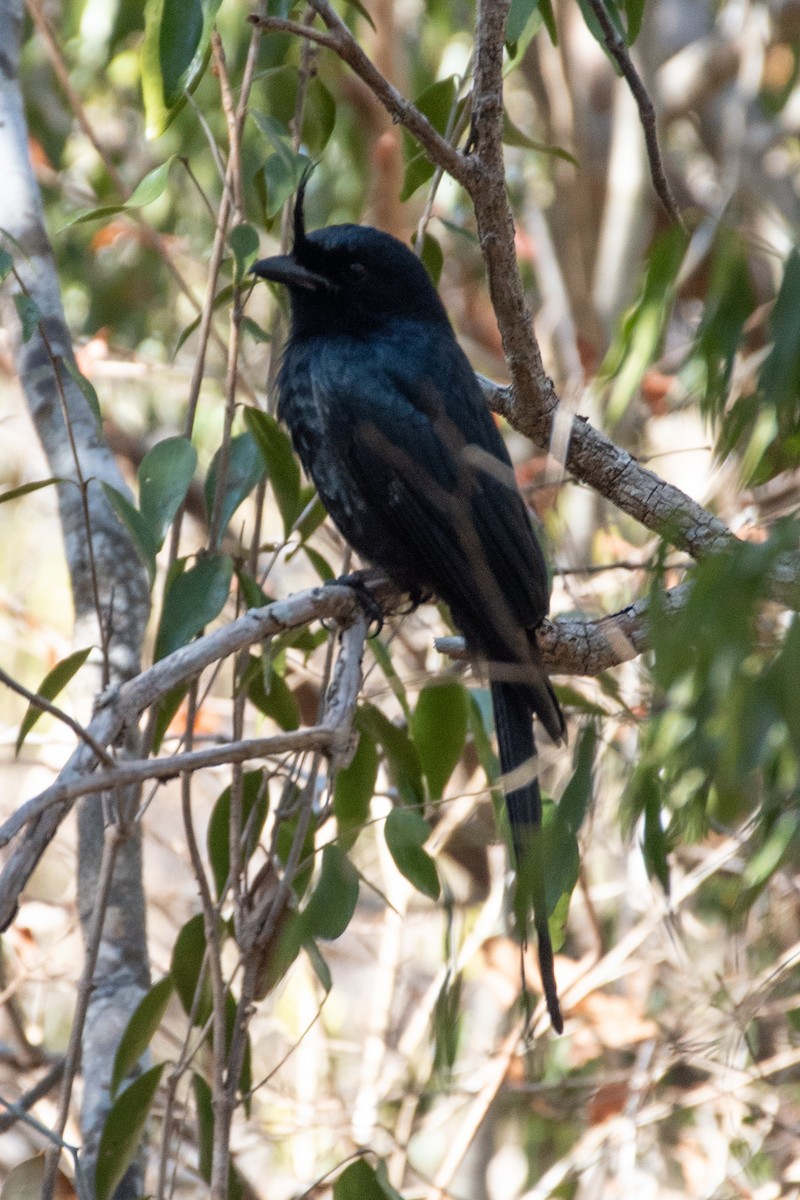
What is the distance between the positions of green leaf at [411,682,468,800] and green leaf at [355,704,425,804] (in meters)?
0.03

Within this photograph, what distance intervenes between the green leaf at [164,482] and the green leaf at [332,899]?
0.63 meters

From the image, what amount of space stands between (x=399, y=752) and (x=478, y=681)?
0.26 metres

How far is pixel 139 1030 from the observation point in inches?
95.9

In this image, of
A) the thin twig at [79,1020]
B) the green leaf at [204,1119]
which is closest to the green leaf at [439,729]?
the thin twig at [79,1020]

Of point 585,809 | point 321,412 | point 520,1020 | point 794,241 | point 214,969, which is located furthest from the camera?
point 520,1020

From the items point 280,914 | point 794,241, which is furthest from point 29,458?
point 794,241

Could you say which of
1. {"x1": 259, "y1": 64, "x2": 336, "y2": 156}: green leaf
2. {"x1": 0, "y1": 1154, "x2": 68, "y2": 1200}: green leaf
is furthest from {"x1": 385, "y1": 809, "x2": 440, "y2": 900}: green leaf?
{"x1": 259, "y1": 64, "x2": 336, "y2": 156}: green leaf

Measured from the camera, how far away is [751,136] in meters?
6.46

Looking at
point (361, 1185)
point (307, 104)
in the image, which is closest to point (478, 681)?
point (361, 1185)

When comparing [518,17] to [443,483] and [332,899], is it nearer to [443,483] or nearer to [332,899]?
[443,483]

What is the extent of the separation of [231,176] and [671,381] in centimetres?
294

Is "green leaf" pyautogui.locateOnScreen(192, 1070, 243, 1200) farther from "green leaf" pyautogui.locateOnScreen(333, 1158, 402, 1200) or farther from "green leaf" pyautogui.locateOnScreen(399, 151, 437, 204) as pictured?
"green leaf" pyautogui.locateOnScreen(399, 151, 437, 204)

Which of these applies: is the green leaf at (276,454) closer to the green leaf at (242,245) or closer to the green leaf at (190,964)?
the green leaf at (242,245)

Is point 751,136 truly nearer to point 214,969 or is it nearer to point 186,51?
point 186,51
